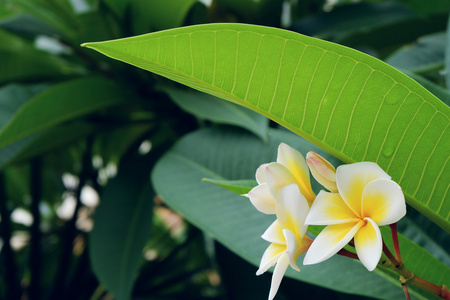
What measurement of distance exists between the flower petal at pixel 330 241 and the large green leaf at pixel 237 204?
107mm

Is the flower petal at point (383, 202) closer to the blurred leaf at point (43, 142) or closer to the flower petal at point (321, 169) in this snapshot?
the flower petal at point (321, 169)

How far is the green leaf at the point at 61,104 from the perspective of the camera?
544 mm

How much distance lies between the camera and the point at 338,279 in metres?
0.34

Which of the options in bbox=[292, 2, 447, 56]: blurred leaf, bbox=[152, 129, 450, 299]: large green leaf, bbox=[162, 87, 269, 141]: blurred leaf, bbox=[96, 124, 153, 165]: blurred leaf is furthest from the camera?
bbox=[96, 124, 153, 165]: blurred leaf

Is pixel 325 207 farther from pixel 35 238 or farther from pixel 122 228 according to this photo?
pixel 35 238

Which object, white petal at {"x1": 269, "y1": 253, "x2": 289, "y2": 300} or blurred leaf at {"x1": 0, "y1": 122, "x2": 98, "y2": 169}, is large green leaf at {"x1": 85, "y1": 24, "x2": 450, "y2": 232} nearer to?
white petal at {"x1": 269, "y1": 253, "x2": 289, "y2": 300}

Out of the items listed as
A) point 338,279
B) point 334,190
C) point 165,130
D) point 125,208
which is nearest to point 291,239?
point 334,190

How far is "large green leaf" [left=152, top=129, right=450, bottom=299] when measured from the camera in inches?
12.9

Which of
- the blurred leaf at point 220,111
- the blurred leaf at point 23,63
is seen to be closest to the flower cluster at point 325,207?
the blurred leaf at point 220,111

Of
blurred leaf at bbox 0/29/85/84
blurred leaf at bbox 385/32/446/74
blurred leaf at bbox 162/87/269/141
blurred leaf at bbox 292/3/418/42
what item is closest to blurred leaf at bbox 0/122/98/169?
blurred leaf at bbox 0/29/85/84

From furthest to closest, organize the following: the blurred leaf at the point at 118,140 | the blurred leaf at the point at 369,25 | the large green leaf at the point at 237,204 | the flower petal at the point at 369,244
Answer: the blurred leaf at the point at 118,140 < the blurred leaf at the point at 369,25 < the large green leaf at the point at 237,204 < the flower petal at the point at 369,244

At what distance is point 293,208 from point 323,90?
2.6 inches

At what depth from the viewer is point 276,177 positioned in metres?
0.21

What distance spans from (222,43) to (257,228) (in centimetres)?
20
